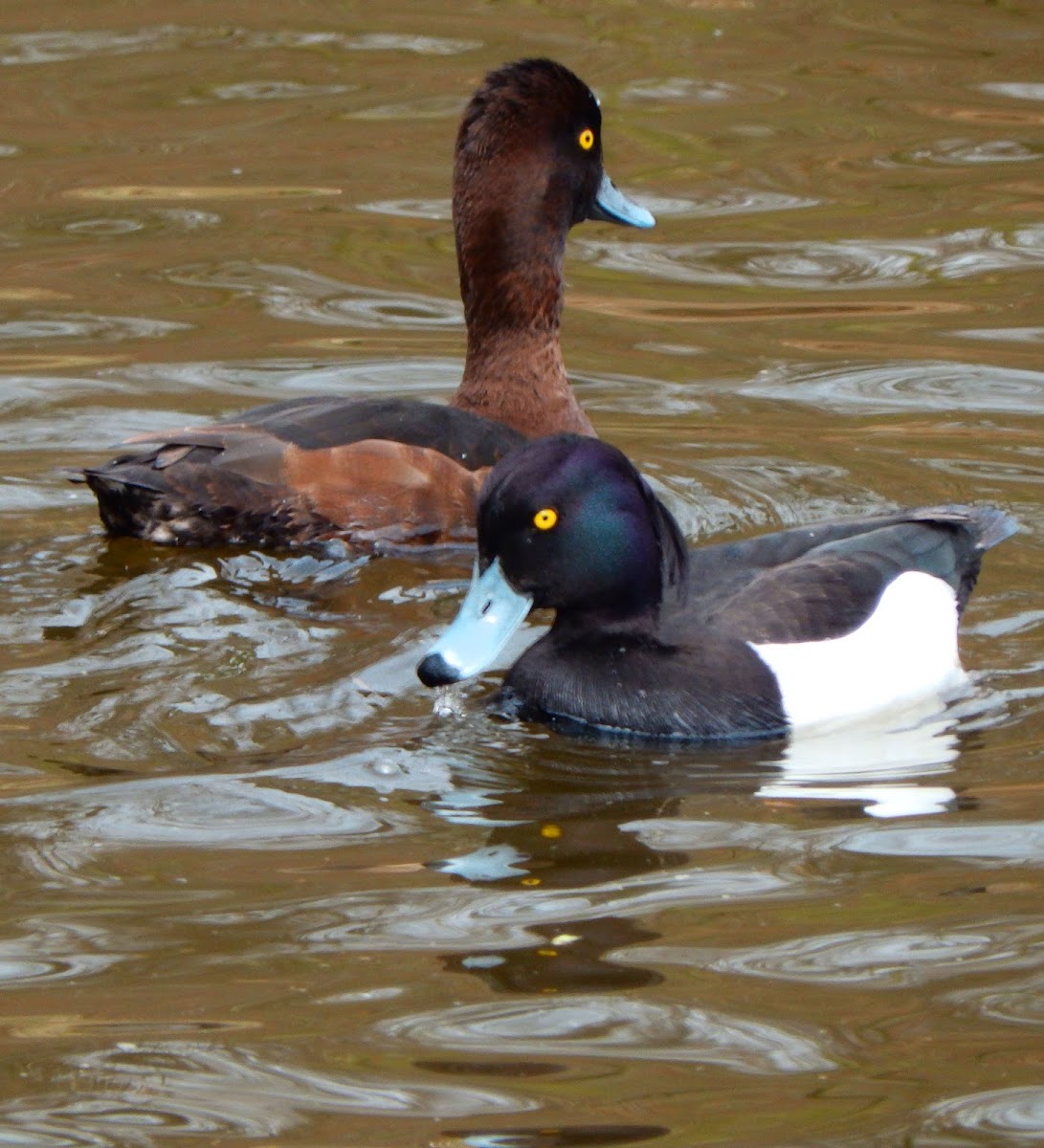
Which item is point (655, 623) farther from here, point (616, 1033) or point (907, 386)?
point (907, 386)

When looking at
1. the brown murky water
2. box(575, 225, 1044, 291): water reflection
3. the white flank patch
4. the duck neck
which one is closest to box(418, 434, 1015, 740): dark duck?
the white flank patch

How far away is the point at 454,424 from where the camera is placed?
22.9 ft

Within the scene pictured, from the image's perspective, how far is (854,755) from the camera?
17.6 ft

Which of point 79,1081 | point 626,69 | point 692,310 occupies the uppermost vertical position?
point 626,69

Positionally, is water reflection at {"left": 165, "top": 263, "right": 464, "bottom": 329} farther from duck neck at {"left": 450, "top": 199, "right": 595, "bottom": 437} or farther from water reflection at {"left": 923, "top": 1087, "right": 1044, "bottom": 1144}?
water reflection at {"left": 923, "top": 1087, "right": 1044, "bottom": 1144}

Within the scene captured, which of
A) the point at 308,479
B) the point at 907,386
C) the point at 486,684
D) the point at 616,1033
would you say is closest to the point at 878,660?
the point at 486,684

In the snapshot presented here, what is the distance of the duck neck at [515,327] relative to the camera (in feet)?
24.5

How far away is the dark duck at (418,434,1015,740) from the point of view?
18.1ft

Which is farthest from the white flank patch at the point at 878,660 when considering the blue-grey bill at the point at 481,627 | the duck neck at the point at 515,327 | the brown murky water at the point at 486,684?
the duck neck at the point at 515,327

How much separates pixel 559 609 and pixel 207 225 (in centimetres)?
515

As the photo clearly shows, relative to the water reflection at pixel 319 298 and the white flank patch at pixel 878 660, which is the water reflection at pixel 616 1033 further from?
the water reflection at pixel 319 298

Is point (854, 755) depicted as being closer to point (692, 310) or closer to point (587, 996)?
point (587, 996)

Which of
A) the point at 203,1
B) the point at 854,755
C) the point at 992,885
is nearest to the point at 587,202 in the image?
the point at 854,755

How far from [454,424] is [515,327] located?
0.68m
